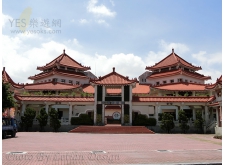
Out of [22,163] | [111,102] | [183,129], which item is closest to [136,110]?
[111,102]

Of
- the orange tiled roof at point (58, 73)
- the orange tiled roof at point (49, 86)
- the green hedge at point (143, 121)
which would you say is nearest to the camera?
the green hedge at point (143, 121)

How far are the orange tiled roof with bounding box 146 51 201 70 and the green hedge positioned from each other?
1582 cm

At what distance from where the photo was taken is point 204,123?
3058 cm

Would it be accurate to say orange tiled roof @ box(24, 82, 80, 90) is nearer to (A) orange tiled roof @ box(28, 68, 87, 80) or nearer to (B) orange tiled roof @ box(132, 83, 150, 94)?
(A) orange tiled roof @ box(28, 68, 87, 80)

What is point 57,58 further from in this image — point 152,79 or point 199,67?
point 199,67

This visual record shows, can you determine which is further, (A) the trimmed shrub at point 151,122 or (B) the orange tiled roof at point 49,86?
(B) the orange tiled roof at point 49,86

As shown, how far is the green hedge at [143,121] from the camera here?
31.0 meters

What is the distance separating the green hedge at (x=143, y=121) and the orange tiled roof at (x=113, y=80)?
4686mm

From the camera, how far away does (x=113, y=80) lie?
32781mm

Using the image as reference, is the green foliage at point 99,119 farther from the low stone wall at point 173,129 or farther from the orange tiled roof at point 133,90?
the orange tiled roof at point 133,90

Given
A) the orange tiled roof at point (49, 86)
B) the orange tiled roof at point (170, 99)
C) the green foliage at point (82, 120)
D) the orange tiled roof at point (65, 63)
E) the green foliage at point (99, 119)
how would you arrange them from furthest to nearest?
the orange tiled roof at point (65, 63) → the orange tiled roof at point (49, 86) → the orange tiled roof at point (170, 99) → the green foliage at point (99, 119) → the green foliage at point (82, 120)

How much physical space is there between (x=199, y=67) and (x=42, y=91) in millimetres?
27682

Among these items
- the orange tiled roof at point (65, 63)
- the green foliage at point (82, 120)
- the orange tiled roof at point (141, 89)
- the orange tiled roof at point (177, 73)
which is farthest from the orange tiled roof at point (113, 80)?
the orange tiled roof at point (65, 63)

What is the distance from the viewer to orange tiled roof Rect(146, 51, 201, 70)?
44.2 meters
